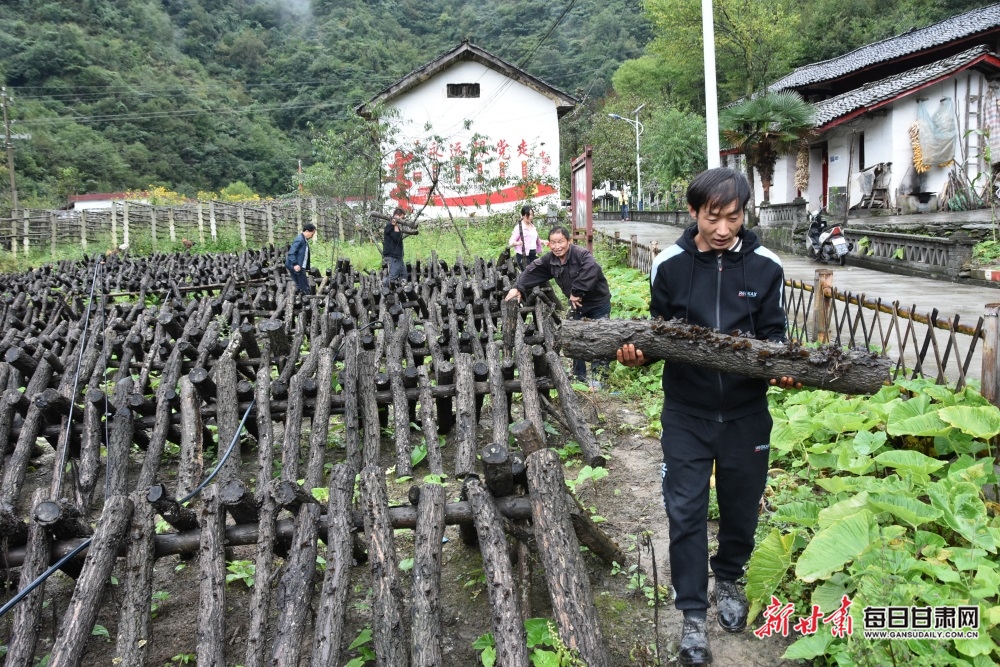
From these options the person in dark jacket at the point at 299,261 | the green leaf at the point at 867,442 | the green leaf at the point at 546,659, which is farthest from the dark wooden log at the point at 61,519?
the person in dark jacket at the point at 299,261

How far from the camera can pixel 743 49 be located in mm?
31766

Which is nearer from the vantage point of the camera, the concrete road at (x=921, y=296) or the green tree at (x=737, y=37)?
the concrete road at (x=921, y=296)

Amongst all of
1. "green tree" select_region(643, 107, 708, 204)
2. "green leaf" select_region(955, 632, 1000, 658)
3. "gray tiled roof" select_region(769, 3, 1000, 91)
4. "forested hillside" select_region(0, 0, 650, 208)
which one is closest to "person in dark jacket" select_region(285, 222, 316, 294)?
"green leaf" select_region(955, 632, 1000, 658)

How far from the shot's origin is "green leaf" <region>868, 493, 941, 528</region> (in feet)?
8.72

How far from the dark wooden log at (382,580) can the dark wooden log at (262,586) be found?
375 millimetres

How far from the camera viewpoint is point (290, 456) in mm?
4055

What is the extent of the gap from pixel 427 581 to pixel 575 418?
6.69 feet

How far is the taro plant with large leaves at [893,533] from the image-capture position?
7.38ft

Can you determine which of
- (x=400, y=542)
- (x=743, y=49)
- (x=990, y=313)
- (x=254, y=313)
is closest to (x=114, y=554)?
(x=400, y=542)

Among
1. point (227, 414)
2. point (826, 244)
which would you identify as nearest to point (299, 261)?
point (227, 414)

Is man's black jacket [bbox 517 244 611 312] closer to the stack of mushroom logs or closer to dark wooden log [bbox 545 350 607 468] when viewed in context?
the stack of mushroom logs

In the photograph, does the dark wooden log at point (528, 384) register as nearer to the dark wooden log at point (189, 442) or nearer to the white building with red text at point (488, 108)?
the dark wooden log at point (189, 442)

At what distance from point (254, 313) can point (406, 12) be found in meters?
51.1

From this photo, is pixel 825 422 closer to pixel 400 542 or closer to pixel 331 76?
pixel 400 542
